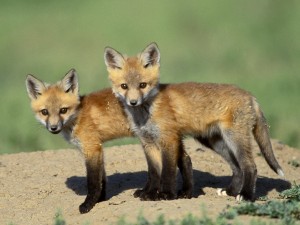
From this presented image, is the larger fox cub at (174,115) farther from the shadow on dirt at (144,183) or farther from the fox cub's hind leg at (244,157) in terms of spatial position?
the shadow on dirt at (144,183)

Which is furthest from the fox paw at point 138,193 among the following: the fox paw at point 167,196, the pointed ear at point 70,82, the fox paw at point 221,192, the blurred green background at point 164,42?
the blurred green background at point 164,42

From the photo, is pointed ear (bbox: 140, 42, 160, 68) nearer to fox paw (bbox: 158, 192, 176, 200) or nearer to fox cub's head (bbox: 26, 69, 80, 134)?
fox cub's head (bbox: 26, 69, 80, 134)

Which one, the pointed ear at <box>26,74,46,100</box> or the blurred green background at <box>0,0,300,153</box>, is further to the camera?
the blurred green background at <box>0,0,300,153</box>

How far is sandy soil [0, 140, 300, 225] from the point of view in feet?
23.0

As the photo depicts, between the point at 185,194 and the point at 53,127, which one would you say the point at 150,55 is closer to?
the point at 53,127

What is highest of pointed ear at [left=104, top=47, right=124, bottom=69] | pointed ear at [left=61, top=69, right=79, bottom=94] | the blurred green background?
pointed ear at [left=104, top=47, right=124, bottom=69]

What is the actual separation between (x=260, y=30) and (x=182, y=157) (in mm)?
19406

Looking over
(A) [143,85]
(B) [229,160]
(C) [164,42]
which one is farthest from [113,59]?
(C) [164,42]

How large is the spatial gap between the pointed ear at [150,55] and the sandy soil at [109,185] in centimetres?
164

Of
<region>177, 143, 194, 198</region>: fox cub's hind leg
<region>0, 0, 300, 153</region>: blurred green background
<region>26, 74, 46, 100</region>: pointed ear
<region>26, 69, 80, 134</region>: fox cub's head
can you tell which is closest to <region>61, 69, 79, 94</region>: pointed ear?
<region>26, 69, 80, 134</region>: fox cub's head

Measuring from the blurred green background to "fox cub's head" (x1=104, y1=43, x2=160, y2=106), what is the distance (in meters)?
6.75

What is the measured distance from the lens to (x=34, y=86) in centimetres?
832

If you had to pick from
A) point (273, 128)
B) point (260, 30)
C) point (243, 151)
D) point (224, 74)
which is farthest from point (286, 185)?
point (260, 30)

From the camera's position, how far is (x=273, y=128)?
1370 centimetres
